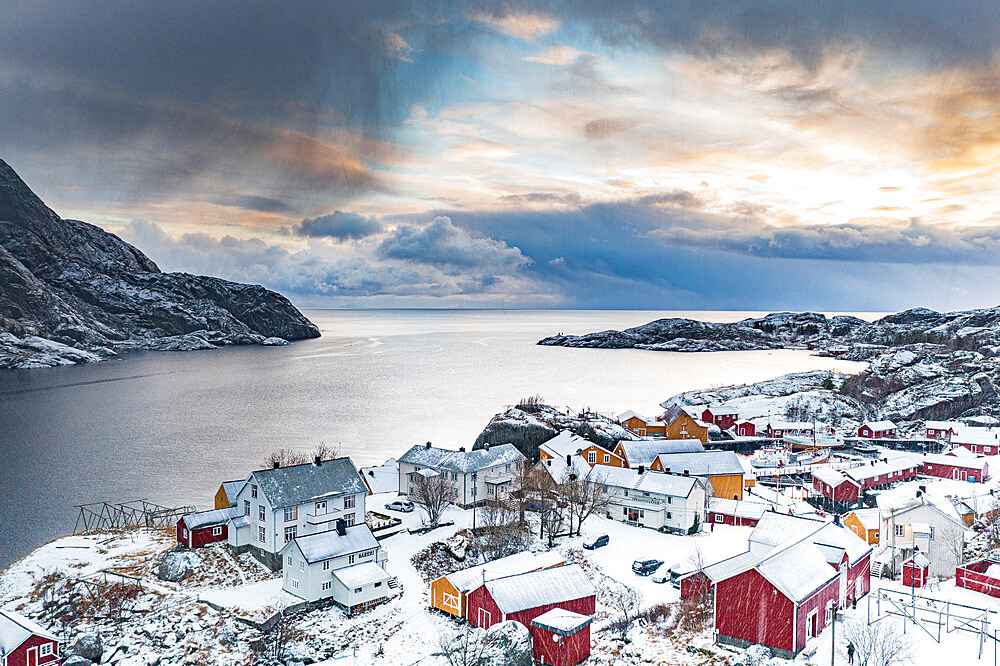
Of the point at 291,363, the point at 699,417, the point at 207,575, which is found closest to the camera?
the point at 207,575

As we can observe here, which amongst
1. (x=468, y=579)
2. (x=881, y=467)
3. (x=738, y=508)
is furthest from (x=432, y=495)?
(x=881, y=467)

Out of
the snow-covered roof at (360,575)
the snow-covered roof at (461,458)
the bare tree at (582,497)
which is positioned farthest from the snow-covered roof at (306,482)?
the bare tree at (582,497)

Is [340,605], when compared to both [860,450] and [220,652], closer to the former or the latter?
[220,652]

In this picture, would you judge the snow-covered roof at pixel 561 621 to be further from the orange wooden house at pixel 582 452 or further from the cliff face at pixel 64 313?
the cliff face at pixel 64 313

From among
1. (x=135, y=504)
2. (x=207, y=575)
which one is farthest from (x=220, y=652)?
(x=135, y=504)

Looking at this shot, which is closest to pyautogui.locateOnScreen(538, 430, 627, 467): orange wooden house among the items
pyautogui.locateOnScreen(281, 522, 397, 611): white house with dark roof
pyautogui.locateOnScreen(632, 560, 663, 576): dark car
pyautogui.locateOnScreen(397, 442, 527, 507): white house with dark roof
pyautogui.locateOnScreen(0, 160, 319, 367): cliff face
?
pyautogui.locateOnScreen(397, 442, 527, 507): white house with dark roof

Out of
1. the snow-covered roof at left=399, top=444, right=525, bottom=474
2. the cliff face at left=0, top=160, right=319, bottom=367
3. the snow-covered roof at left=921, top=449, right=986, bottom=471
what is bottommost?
the snow-covered roof at left=921, top=449, right=986, bottom=471

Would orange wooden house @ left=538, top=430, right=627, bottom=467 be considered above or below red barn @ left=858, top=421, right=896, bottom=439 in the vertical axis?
above

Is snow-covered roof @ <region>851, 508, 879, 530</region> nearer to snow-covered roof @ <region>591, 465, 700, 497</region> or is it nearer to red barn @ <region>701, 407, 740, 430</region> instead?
snow-covered roof @ <region>591, 465, 700, 497</region>
